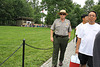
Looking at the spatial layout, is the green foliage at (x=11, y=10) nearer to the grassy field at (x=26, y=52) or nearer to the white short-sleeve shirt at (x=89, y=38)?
the grassy field at (x=26, y=52)

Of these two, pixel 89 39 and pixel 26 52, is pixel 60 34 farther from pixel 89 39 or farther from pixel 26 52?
pixel 26 52

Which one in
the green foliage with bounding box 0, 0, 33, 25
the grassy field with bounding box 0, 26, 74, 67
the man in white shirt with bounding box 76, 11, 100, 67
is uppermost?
the green foliage with bounding box 0, 0, 33, 25

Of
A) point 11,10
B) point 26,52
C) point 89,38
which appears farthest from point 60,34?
point 11,10

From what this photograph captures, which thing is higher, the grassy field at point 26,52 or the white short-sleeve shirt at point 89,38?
the white short-sleeve shirt at point 89,38

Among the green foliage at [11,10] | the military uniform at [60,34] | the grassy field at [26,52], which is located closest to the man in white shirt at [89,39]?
the military uniform at [60,34]

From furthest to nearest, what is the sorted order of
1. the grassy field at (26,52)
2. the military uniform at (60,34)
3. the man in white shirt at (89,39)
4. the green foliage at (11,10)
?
1. the green foliage at (11,10)
2. the grassy field at (26,52)
3. the military uniform at (60,34)
4. the man in white shirt at (89,39)

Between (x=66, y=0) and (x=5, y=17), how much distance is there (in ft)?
97.6

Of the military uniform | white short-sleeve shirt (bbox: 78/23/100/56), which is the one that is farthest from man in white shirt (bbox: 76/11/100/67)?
the military uniform

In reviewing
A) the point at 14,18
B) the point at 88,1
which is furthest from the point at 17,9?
the point at 88,1

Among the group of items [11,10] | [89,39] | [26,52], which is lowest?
[26,52]

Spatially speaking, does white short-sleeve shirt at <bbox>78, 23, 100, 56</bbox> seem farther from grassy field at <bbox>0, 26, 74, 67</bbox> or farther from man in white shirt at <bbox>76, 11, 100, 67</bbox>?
grassy field at <bbox>0, 26, 74, 67</bbox>

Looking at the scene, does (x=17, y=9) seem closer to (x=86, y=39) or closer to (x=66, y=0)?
(x=66, y=0)

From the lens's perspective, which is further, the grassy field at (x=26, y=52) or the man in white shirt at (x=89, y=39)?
the grassy field at (x=26, y=52)

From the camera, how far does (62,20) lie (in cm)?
Answer: 357
